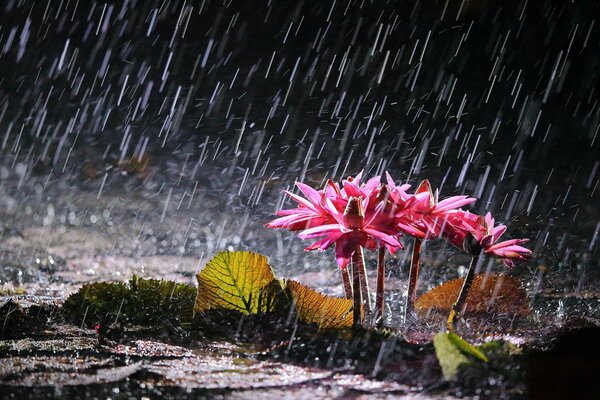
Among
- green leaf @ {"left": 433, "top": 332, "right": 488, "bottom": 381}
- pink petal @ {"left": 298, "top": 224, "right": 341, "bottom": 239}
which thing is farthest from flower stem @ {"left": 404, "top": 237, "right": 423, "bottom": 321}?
green leaf @ {"left": 433, "top": 332, "right": 488, "bottom": 381}

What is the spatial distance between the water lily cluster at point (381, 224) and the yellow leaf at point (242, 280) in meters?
0.09

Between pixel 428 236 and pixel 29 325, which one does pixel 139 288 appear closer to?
pixel 29 325

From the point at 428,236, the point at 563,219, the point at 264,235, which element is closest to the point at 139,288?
the point at 428,236

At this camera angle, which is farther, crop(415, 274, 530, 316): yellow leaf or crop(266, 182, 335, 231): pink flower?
crop(415, 274, 530, 316): yellow leaf

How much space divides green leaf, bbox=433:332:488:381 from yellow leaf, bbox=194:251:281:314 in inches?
13.9

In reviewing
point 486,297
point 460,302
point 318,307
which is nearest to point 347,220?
point 318,307

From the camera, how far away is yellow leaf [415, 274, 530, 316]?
52.0 inches

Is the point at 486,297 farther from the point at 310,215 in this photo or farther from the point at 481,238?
the point at 310,215

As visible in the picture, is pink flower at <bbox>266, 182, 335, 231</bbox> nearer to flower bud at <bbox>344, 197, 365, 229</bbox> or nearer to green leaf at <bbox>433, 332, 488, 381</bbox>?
flower bud at <bbox>344, 197, 365, 229</bbox>

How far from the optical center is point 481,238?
1166 millimetres

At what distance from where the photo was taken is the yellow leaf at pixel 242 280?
1.19 metres

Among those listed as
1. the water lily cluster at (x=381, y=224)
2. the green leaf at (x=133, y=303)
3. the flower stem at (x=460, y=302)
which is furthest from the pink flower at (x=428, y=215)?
the green leaf at (x=133, y=303)

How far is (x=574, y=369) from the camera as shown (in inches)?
34.7

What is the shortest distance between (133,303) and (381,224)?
502mm
